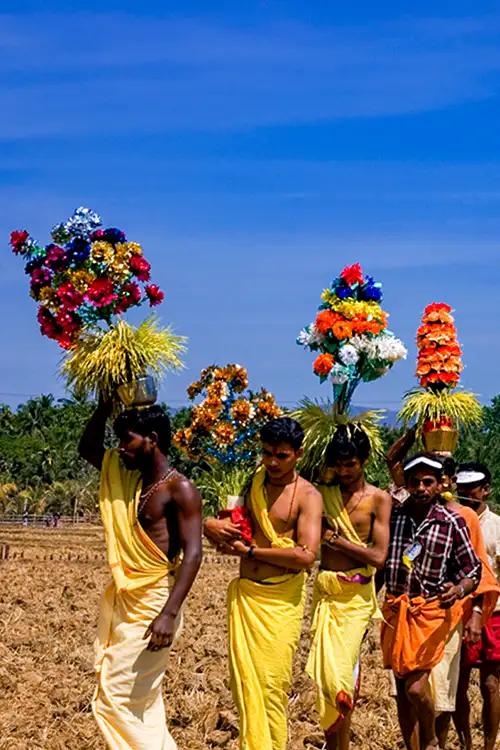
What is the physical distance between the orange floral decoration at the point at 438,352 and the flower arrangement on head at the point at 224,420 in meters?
9.27

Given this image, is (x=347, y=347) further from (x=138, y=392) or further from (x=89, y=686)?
(x=89, y=686)

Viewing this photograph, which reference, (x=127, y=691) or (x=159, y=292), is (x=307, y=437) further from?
(x=127, y=691)

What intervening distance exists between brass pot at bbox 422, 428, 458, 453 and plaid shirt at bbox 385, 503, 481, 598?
781 mm

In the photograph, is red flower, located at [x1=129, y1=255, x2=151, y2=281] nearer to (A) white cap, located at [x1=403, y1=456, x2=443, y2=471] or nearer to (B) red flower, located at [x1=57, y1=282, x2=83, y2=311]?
(B) red flower, located at [x1=57, y1=282, x2=83, y2=311]

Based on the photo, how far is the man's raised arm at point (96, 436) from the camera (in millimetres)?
6797

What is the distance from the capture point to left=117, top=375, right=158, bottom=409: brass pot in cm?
668

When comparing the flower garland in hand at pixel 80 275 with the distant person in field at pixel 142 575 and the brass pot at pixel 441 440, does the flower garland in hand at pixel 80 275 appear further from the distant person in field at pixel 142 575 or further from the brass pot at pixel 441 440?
the brass pot at pixel 441 440

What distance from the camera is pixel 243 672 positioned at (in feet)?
22.4

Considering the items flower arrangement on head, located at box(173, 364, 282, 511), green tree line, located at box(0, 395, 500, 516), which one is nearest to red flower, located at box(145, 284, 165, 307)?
flower arrangement on head, located at box(173, 364, 282, 511)

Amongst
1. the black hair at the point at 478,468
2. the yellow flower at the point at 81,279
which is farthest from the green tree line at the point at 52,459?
the yellow flower at the point at 81,279

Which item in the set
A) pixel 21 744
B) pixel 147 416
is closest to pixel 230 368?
pixel 21 744

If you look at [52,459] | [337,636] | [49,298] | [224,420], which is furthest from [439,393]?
[52,459]

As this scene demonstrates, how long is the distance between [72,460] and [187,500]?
46.6 metres

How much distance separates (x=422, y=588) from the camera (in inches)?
298
